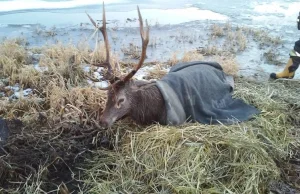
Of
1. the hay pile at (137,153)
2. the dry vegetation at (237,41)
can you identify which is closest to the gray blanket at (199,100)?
the hay pile at (137,153)

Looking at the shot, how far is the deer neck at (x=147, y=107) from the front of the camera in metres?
4.07

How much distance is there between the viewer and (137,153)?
3617 mm

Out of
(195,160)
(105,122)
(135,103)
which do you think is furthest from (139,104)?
(195,160)

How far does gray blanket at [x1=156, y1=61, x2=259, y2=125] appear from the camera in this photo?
4.11 metres

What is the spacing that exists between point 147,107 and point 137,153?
0.64 m

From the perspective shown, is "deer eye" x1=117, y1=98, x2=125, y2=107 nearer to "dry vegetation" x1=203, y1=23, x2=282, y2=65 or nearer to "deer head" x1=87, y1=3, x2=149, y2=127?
"deer head" x1=87, y1=3, x2=149, y2=127

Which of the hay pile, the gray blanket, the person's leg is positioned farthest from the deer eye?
the person's leg

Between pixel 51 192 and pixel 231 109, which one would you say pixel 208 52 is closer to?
pixel 231 109

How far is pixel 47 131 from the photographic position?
3799 mm

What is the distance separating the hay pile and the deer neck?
0.15 meters

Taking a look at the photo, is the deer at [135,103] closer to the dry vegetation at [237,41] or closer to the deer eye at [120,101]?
the deer eye at [120,101]

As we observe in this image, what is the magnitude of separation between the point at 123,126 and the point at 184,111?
0.71 meters

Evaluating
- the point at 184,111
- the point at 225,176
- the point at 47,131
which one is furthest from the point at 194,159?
the point at 47,131

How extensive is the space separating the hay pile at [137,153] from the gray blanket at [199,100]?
188 millimetres
